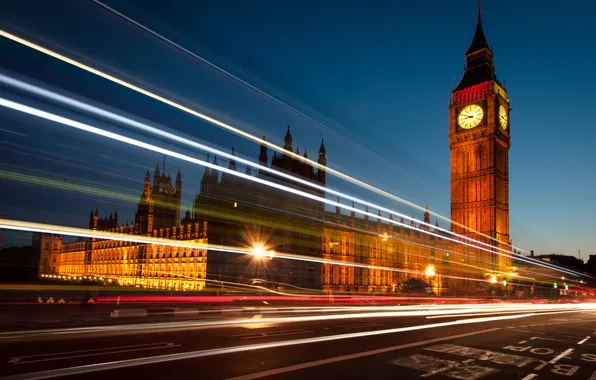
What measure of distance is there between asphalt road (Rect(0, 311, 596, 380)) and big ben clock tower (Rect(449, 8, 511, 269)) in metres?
73.3

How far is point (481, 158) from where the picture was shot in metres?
86.6

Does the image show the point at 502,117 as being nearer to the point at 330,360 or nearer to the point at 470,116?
the point at 470,116

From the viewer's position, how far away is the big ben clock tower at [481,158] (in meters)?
84.1

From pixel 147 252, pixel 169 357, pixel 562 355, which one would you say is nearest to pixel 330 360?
pixel 169 357

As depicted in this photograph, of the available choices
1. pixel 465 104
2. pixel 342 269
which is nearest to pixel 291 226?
pixel 342 269

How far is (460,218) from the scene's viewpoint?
8788cm

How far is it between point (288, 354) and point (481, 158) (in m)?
84.6

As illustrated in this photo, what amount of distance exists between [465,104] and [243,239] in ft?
180

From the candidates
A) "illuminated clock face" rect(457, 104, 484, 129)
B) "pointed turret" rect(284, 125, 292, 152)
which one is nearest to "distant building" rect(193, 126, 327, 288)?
"pointed turret" rect(284, 125, 292, 152)

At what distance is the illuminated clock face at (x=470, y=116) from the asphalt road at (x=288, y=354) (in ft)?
257

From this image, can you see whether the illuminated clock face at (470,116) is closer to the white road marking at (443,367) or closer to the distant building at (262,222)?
the distant building at (262,222)

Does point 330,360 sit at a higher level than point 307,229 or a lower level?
lower

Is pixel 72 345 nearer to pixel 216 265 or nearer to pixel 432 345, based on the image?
pixel 432 345

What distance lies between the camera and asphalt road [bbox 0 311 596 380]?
8.36m
